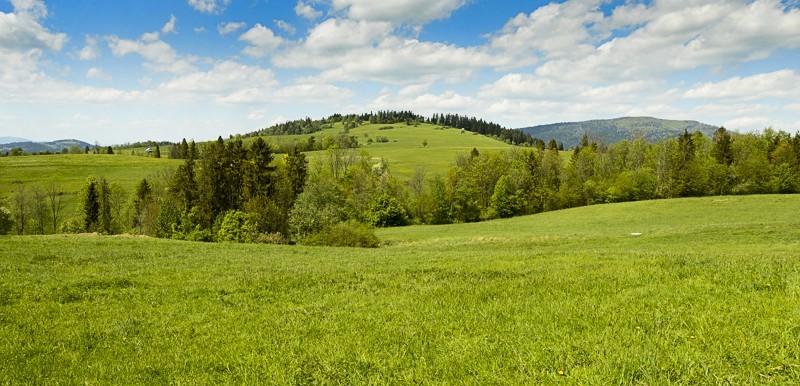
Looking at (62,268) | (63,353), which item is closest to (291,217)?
(62,268)

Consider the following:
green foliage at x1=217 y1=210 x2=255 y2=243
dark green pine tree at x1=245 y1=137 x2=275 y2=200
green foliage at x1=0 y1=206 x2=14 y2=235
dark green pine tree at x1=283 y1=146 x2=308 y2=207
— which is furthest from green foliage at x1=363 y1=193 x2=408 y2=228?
green foliage at x1=0 y1=206 x2=14 y2=235

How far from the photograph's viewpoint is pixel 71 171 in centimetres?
13000

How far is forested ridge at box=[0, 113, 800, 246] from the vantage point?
68.6 m

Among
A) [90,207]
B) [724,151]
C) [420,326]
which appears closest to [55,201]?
[90,207]

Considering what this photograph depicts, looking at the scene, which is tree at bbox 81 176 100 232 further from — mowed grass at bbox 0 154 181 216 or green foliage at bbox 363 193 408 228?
green foliage at bbox 363 193 408 228

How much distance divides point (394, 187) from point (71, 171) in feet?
359

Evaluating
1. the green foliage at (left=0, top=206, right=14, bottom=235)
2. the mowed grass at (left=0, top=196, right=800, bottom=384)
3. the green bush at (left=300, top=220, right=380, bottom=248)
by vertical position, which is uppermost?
the mowed grass at (left=0, top=196, right=800, bottom=384)

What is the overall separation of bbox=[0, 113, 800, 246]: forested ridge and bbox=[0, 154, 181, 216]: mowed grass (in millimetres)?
13502

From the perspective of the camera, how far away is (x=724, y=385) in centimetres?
548

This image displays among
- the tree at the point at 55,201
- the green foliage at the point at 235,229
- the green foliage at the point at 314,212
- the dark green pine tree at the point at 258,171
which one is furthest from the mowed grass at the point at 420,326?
the tree at the point at 55,201

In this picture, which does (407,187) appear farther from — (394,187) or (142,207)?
(142,207)

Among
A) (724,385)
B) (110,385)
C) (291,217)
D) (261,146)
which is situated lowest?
(291,217)

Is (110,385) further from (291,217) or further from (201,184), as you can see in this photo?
(201,184)

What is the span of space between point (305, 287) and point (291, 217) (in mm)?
48329
